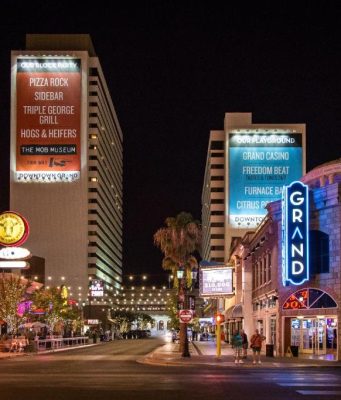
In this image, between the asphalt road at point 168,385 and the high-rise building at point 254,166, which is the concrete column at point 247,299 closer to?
the asphalt road at point 168,385

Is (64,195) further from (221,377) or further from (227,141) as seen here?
(221,377)

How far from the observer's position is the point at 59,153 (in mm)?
160500

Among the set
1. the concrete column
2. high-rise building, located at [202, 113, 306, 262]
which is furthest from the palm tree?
high-rise building, located at [202, 113, 306, 262]

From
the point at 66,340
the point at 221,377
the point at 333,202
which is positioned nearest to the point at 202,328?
the point at 66,340

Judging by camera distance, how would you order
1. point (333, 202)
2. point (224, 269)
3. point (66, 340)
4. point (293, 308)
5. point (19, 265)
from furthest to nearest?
point (66, 340) < point (224, 269) < point (19, 265) < point (293, 308) < point (333, 202)

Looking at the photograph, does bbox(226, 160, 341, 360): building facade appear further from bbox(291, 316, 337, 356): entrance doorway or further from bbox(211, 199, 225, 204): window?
bbox(211, 199, 225, 204): window

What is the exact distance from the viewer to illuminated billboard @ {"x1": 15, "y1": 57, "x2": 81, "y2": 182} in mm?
158000

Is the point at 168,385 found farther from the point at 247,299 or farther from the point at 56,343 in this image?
the point at 56,343

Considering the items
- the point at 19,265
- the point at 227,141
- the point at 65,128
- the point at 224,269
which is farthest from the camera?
the point at 65,128

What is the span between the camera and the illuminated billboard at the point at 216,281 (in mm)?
64875

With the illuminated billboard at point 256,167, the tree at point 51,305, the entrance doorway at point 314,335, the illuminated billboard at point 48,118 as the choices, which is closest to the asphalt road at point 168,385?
the entrance doorway at point 314,335

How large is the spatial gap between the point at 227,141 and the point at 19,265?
98034mm

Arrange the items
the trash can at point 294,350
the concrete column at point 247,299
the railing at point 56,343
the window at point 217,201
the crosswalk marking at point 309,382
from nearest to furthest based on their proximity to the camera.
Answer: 1. the crosswalk marking at point 309,382
2. the trash can at point 294,350
3. the concrete column at point 247,299
4. the railing at point 56,343
5. the window at point 217,201

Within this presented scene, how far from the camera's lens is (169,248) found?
68375 mm
